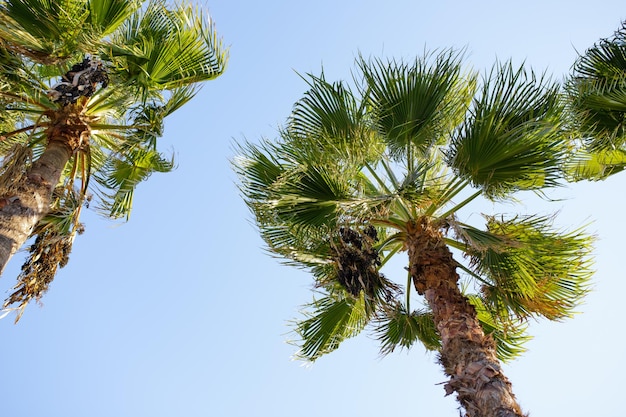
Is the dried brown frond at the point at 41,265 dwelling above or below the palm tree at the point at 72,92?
below

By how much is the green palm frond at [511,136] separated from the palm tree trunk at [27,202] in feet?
12.2

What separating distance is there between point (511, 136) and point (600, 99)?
147 centimetres

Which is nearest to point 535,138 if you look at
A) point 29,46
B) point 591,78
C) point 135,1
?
point 591,78

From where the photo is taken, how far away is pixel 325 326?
21.8ft

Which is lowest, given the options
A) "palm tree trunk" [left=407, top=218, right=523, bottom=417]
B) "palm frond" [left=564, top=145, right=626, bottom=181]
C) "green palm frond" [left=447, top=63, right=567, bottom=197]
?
"palm tree trunk" [left=407, top=218, right=523, bottom=417]

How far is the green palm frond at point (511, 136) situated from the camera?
5.00 m

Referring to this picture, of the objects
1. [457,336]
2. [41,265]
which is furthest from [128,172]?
[457,336]

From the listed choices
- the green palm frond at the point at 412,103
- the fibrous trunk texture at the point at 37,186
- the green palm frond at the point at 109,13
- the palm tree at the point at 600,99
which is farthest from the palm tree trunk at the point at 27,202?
the palm tree at the point at 600,99

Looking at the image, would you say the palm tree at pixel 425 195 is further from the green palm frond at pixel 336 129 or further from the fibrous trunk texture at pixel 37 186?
the fibrous trunk texture at pixel 37 186

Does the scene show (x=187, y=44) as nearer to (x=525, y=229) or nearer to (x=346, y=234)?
(x=346, y=234)

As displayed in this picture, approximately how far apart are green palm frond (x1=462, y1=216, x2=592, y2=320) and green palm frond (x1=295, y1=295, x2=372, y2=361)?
1.60 meters

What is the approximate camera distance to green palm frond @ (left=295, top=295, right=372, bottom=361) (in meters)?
6.61

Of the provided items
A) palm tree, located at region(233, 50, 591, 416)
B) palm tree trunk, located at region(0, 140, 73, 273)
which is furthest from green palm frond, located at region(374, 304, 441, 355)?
palm tree trunk, located at region(0, 140, 73, 273)

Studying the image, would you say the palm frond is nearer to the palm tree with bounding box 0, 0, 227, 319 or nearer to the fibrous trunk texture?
the palm tree with bounding box 0, 0, 227, 319
